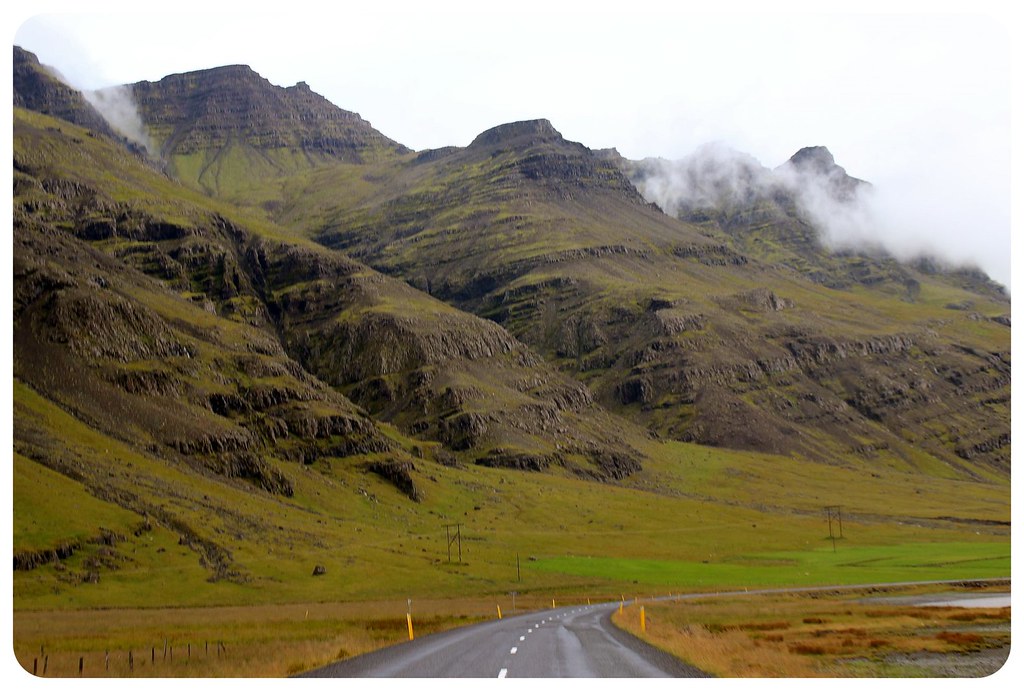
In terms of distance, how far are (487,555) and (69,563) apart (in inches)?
2744

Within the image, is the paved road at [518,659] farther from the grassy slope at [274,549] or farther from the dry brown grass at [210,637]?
the grassy slope at [274,549]

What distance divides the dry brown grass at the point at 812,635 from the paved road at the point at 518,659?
1.76 metres

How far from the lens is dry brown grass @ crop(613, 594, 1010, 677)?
114 ft

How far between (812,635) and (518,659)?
21567 mm

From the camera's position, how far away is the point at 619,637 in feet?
157

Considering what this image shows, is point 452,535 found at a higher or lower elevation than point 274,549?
lower

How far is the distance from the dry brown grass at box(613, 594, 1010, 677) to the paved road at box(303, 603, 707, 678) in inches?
69.2

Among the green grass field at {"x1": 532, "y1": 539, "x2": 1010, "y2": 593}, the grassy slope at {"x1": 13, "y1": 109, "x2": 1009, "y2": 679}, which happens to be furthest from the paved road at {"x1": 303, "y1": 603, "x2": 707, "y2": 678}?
the green grass field at {"x1": 532, "y1": 539, "x2": 1010, "y2": 593}

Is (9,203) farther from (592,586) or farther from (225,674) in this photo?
(592,586)

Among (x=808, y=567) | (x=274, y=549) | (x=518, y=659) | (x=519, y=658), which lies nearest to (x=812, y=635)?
(x=519, y=658)

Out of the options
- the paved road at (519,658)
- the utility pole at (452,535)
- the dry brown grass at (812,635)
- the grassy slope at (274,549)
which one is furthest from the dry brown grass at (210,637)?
the utility pole at (452,535)

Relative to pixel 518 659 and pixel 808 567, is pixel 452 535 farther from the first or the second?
pixel 518 659

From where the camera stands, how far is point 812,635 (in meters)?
50.4

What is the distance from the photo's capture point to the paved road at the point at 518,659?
32.3 metres
